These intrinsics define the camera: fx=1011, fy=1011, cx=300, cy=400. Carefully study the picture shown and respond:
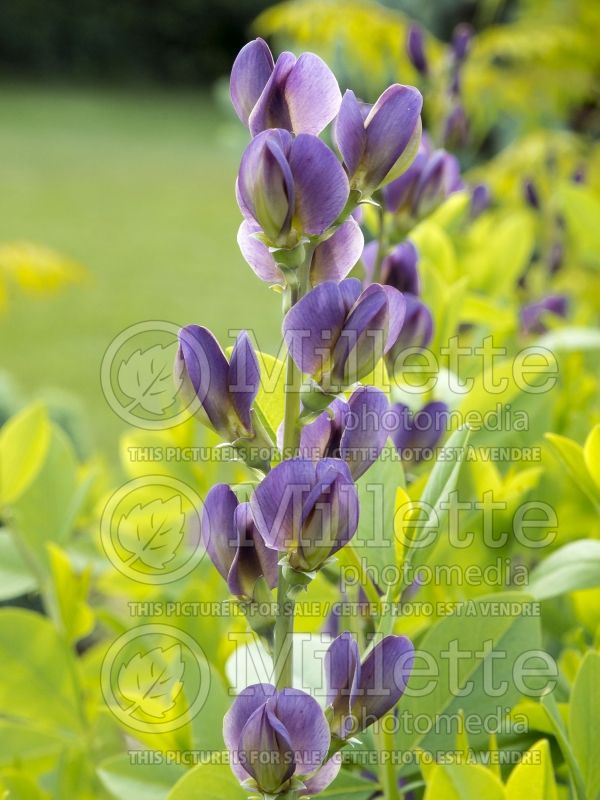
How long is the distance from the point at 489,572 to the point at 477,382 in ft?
0.39

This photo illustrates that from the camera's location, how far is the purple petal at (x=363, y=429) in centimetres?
41

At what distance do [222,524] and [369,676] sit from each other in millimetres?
84

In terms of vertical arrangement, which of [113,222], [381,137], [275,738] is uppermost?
[381,137]

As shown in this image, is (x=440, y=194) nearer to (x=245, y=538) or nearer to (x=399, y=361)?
(x=399, y=361)

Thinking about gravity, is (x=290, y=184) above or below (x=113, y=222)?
above

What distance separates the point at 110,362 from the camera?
1.92 ft

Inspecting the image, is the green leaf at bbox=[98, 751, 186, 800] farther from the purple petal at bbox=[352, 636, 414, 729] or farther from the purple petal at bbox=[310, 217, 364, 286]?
the purple petal at bbox=[310, 217, 364, 286]

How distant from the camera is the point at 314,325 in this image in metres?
0.39

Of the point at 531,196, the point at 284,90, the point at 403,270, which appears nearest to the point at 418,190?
the point at 403,270

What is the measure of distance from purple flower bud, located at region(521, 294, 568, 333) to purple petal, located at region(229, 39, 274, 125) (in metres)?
0.59

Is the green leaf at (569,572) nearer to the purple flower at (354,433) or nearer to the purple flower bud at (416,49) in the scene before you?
the purple flower at (354,433)

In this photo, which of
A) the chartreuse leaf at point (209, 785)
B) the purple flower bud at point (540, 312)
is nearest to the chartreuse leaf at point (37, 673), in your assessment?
the chartreuse leaf at point (209, 785)

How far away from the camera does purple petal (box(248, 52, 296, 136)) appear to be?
39 cm

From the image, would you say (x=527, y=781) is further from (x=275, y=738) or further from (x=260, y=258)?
(x=260, y=258)
